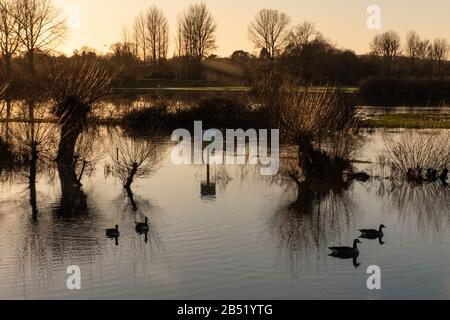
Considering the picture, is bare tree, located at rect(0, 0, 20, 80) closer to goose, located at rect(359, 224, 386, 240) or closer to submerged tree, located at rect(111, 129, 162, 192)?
submerged tree, located at rect(111, 129, 162, 192)

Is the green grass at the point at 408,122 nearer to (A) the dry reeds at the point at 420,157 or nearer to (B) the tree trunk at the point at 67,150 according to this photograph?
(A) the dry reeds at the point at 420,157

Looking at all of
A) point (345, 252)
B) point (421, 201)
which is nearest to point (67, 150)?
point (421, 201)

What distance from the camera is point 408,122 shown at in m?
52.5

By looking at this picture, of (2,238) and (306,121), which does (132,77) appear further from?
(2,238)

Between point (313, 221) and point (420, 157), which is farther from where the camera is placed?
point (420, 157)

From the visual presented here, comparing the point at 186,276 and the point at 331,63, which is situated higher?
the point at 331,63

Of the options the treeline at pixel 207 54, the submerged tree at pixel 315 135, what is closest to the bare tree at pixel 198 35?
the treeline at pixel 207 54

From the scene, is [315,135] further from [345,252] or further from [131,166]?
[345,252]

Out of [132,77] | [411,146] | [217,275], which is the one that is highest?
[132,77]

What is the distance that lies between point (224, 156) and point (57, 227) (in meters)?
17.3

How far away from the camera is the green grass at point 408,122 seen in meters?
49.9

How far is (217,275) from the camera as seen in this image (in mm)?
16641

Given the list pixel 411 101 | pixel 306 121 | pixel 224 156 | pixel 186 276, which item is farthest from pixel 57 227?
pixel 411 101

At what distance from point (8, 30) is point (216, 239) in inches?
1967
